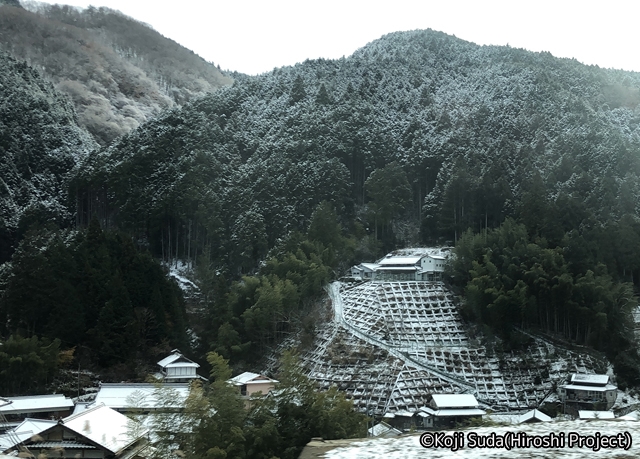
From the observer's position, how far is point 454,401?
30641 mm

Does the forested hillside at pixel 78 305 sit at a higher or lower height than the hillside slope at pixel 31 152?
lower

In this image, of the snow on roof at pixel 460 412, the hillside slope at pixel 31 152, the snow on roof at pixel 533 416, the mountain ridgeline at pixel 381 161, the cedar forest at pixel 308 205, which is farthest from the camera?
the hillside slope at pixel 31 152

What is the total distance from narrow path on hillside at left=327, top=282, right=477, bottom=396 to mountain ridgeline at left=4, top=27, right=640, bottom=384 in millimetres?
1020

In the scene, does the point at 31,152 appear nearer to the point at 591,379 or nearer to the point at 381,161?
the point at 381,161

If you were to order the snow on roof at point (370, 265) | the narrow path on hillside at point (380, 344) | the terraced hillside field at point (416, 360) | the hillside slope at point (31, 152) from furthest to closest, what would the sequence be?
the hillside slope at point (31, 152) → the snow on roof at point (370, 265) → the narrow path on hillside at point (380, 344) → the terraced hillside field at point (416, 360)

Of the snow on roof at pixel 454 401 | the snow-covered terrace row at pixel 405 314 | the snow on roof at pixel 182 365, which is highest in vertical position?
the snow-covered terrace row at pixel 405 314

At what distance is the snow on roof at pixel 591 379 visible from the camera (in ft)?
106

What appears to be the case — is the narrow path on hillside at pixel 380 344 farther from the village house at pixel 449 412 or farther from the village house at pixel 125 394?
the village house at pixel 125 394

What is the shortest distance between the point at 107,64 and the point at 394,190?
59.5 meters

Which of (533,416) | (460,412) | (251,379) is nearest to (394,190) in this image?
(251,379)

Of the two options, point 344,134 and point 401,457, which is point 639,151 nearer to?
point 344,134

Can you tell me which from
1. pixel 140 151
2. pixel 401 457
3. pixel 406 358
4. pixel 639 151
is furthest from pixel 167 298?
pixel 401 457

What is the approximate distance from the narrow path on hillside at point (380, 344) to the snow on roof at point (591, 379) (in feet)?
14.0

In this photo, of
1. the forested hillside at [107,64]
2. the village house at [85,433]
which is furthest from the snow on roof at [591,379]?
the forested hillside at [107,64]
